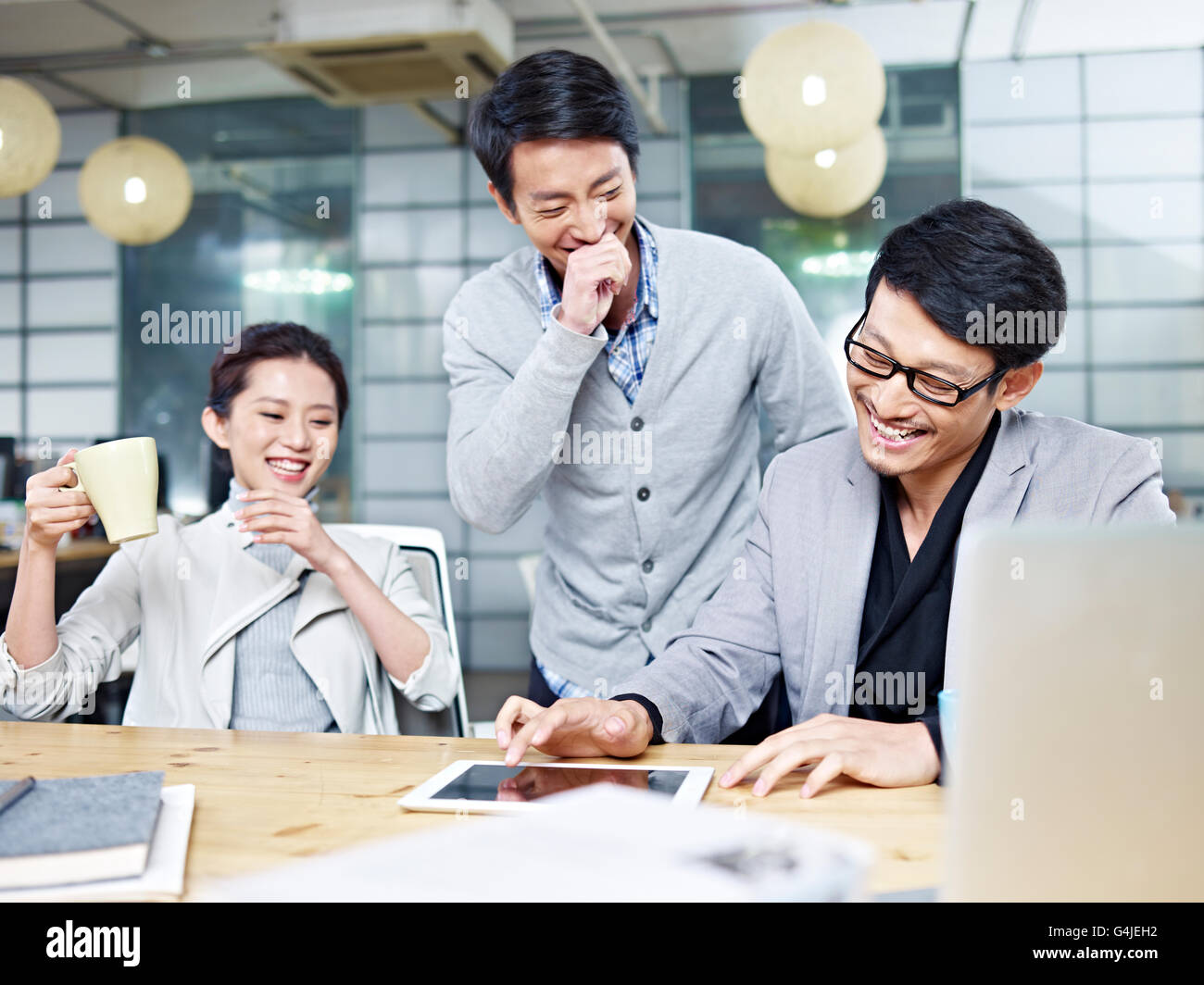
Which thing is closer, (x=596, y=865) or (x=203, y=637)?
(x=596, y=865)

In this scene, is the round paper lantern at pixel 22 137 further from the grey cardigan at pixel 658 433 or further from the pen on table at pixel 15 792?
the pen on table at pixel 15 792

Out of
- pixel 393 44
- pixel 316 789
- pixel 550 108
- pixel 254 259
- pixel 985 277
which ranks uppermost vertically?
pixel 393 44

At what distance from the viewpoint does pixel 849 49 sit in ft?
10.0

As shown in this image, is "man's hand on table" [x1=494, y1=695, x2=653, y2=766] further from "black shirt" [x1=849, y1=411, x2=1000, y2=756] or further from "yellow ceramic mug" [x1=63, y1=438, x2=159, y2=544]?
"yellow ceramic mug" [x1=63, y1=438, x2=159, y2=544]

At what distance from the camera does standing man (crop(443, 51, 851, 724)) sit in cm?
164

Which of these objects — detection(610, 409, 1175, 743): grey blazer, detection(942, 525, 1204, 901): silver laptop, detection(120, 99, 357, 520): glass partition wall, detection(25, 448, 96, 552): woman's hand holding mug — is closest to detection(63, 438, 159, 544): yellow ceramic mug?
detection(25, 448, 96, 552): woman's hand holding mug

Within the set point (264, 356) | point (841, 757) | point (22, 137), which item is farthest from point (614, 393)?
point (22, 137)

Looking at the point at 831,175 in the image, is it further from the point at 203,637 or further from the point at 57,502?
the point at 57,502

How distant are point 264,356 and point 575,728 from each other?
0.99m

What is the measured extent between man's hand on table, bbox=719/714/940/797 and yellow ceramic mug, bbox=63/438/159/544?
0.87m

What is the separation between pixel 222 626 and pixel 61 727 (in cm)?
31

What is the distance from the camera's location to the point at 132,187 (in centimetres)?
419

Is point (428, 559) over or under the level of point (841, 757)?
over
